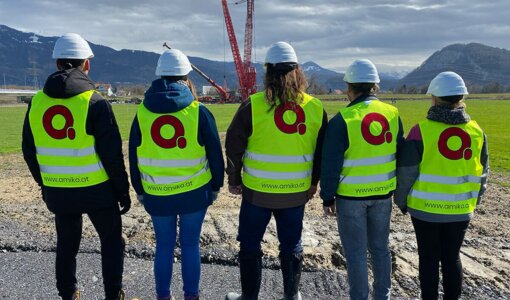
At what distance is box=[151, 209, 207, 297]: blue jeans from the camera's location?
3.47m

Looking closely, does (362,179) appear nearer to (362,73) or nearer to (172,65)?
(362,73)

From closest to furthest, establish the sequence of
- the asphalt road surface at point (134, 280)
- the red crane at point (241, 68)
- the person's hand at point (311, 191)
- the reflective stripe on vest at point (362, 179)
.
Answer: the reflective stripe on vest at point (362, 179) → the person's hand at point (311, 191) → the asphalt road surface at point (134, 280) → the red crane at point (241, 68)

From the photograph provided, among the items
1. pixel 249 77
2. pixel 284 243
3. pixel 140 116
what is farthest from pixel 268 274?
pixel 249 77

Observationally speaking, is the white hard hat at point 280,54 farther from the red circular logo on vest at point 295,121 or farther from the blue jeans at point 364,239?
the blue jeans at point 364,239

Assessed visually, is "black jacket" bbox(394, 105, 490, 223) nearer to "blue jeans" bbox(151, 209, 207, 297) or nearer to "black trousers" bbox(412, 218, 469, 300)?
"black trousers" bbox(412, 218, 469, 300)

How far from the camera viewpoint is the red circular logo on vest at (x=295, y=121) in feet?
11.3

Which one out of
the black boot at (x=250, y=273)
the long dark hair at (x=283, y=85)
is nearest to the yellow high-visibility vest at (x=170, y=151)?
the long dark hair at (x=283, y=85)

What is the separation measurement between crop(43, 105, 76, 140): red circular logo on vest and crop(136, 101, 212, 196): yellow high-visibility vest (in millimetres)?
546

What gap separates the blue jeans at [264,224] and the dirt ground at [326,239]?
119 cm

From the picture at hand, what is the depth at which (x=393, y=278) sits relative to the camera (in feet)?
15.1

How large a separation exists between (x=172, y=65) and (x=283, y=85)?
0.90 metres

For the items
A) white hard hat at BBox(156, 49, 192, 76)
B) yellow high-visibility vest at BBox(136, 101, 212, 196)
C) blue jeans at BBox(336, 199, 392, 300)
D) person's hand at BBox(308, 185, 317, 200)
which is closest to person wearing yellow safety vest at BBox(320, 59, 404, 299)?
blue jeans at BBox(336, 199, 392, 300)

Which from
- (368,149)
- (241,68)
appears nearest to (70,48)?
(368,149)

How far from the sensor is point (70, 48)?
3428 millimetres
